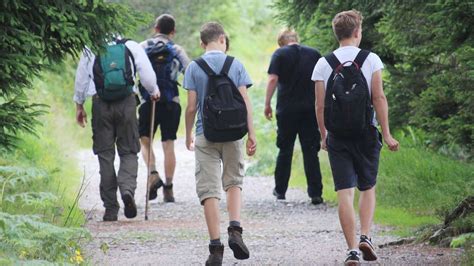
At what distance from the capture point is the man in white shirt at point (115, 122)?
465 inches

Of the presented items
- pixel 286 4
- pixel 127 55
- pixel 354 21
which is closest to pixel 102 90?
pixel 127 55

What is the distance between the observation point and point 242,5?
4331 centimetres

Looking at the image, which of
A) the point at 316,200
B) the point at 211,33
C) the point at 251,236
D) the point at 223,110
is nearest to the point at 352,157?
the point at 223,110

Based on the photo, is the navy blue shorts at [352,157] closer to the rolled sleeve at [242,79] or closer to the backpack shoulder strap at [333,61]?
the backpack shoulder strap at [333,61]

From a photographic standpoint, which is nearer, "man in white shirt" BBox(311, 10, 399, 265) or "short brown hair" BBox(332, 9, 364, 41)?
"man in white shirt" BBox(311, 10, 399, 265)

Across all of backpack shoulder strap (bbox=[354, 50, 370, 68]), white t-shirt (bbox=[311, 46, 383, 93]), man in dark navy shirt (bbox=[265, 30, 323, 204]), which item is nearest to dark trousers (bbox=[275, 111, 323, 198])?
man in dark navy shirt (bbox=[265, 30, 323, 204])

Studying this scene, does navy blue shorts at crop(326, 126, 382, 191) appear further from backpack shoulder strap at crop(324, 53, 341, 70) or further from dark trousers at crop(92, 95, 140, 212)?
dark trousers at crop(92, 95, 140, 212)

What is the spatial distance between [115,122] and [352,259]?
15.0ft

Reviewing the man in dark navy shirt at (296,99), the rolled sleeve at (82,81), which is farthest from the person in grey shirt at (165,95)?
the rolled sleeve at (82,81)

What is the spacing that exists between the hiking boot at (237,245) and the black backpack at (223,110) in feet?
2.23

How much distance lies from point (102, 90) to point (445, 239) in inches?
164

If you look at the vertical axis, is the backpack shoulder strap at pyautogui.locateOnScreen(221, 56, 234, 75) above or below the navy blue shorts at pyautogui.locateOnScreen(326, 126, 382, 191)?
above

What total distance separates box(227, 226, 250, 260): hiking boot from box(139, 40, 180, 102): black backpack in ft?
17.1

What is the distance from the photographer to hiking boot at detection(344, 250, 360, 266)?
8000 mm
